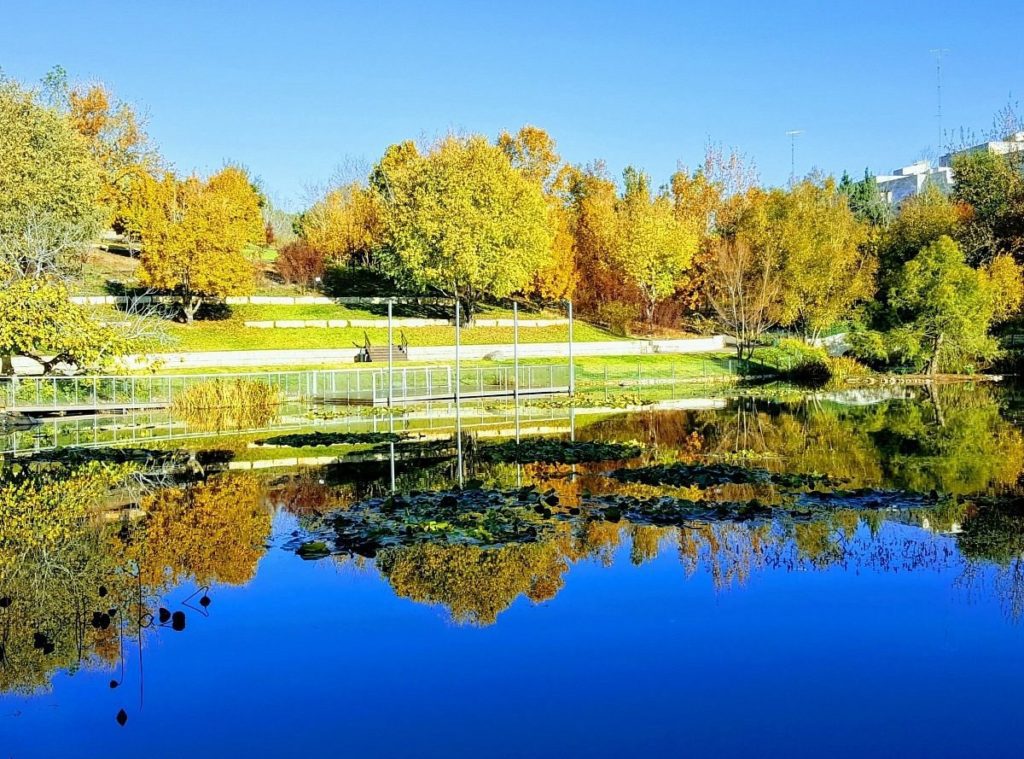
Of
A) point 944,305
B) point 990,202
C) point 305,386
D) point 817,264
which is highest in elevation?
point 990,202

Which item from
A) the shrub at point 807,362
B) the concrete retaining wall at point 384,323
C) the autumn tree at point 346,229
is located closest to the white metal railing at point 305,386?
the shrub at point 807,362

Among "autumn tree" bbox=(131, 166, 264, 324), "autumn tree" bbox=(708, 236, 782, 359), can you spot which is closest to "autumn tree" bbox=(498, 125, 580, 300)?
"autumn tree" bbox=(708, 236, 782, 359)

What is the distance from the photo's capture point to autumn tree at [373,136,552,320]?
193ft

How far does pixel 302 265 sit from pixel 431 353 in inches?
930

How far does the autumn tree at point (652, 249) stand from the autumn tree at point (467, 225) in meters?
5.47

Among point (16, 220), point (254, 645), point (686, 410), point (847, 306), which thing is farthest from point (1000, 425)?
point (16, 220)

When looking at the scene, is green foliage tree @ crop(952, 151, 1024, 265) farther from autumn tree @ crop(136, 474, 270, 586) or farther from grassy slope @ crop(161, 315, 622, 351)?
autumn tree @ crop(136, 474, 270, 586)

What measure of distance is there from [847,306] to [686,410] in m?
28.4

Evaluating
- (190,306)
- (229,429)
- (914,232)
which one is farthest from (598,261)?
(229,429)

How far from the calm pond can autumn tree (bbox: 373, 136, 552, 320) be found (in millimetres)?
38402

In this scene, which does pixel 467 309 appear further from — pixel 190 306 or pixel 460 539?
pixel 460 539

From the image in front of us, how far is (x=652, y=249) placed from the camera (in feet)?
208

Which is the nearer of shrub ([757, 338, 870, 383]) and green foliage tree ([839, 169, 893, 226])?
shrub ([757, 338, 870, 383])

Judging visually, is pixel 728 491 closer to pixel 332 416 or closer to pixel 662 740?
pixel 662 740
